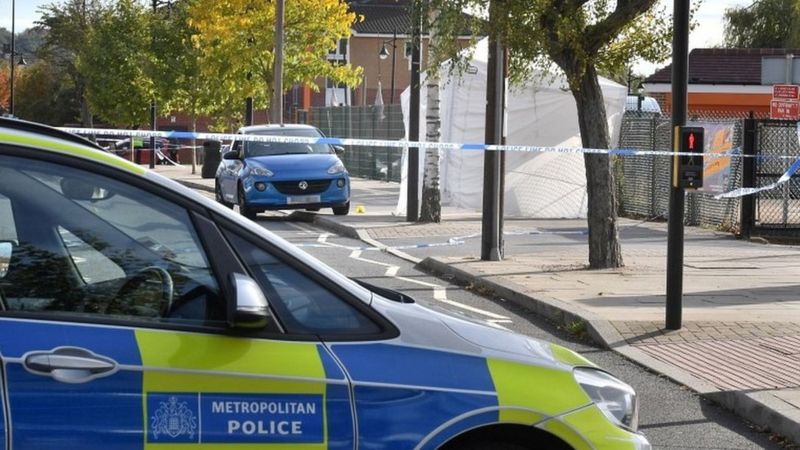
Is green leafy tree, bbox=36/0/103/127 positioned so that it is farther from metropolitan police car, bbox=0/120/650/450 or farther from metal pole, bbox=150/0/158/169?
metropolitan police car, bbox=0/120/650/450

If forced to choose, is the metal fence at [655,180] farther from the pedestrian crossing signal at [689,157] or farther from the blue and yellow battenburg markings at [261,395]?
the blue and yellow battenburg markings at [261,395]

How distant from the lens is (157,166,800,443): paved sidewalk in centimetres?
866

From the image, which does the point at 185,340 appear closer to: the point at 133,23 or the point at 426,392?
the point at 426,392

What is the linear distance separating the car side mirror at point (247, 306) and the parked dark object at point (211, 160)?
3697 centimetres

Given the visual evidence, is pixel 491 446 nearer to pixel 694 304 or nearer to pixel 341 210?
pixel 694 304

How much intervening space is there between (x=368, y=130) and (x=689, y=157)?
104 ft

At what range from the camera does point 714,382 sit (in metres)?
8.73

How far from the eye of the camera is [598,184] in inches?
599

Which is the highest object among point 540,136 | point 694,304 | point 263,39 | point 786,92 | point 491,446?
point 263,39

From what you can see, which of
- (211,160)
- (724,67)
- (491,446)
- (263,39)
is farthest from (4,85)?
(491,446)

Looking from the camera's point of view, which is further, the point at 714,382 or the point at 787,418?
the point at 714,382

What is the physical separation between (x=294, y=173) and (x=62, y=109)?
2601 inches

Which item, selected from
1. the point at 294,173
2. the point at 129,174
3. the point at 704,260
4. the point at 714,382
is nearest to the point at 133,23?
the point at 294,173

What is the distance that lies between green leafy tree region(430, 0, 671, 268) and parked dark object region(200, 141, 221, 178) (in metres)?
26.2
